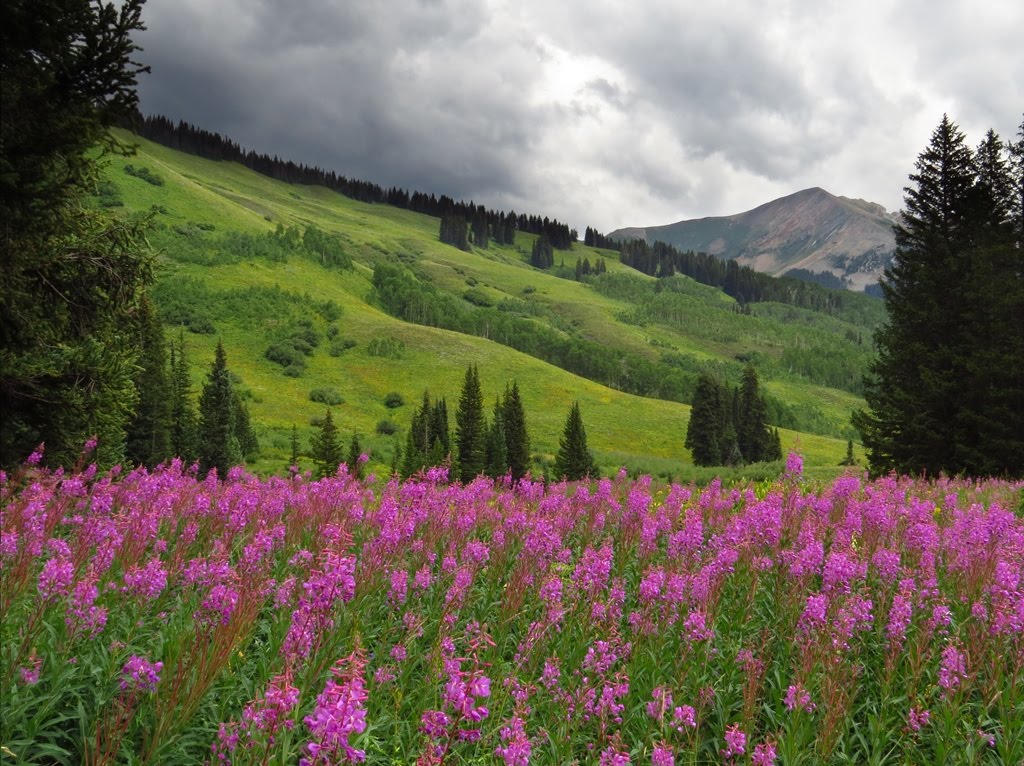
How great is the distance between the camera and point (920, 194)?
2855 cm

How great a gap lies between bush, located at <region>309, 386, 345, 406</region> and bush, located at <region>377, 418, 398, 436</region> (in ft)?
37.8

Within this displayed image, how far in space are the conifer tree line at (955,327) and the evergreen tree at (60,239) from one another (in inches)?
1067

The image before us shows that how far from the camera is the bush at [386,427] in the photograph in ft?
275

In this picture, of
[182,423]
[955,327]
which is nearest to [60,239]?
[955,327]

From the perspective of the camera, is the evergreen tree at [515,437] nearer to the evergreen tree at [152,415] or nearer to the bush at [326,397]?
the bush at [326,397]

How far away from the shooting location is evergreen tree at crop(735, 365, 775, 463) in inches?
3971

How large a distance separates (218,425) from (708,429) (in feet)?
219

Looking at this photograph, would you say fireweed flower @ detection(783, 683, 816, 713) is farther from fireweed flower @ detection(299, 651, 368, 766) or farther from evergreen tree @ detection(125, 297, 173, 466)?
evergreen tree @ detection(125, 297, 173, 466)

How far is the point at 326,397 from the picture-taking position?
3688 inches

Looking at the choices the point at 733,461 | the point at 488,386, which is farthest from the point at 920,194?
the point at 488,386

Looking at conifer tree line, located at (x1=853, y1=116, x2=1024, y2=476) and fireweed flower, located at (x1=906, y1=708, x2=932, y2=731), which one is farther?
conifer tree line, located at (x1=853, y1=116, x2=1024, y2=476)

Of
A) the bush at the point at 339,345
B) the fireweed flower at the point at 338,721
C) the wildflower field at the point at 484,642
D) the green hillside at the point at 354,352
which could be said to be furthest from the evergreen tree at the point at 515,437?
the fireweed flower at the point at 338,721

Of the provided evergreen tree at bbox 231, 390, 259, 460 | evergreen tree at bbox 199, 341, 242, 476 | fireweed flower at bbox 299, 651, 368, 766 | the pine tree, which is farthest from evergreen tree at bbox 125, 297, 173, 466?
fireweed flower at bbox 299, 651, 368, 766

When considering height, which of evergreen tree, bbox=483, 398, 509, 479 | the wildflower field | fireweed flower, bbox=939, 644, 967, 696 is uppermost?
fireweed flower, bbox=939, 644, 967, 696
